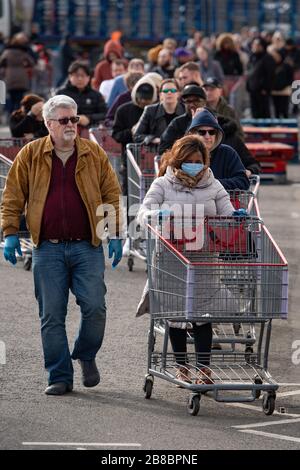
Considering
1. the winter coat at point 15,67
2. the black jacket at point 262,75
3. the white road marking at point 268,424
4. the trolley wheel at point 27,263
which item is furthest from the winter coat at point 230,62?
the white road marking at point 268,424

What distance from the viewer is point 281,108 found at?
30781 millimetres

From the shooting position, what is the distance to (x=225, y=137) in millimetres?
12586

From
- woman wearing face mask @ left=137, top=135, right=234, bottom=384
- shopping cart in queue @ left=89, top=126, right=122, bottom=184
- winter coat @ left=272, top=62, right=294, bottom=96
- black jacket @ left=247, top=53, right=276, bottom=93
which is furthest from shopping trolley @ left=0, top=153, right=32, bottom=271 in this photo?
winter coat @ left=272, top=62, right=294, bottom=96

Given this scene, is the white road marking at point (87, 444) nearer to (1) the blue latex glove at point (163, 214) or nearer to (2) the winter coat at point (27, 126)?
(1) the blue latex glove at point (163, 214)

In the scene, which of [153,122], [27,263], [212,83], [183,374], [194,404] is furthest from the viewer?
[212,83]

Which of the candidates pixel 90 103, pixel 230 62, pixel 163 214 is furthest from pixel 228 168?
pixel 230 62

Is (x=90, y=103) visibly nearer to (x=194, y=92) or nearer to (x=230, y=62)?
(x=194, y=92)

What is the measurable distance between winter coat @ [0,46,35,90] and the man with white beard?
820 inches

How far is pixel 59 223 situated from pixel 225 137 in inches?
138

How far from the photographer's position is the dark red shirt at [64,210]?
9352 mm

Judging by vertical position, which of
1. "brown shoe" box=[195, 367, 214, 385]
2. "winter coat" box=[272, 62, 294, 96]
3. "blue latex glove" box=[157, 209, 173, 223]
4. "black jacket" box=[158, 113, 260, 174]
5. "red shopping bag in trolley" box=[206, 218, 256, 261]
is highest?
"black jacket" box=[158, 113, 260, 174]

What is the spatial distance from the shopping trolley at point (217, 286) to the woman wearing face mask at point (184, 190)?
146 mm

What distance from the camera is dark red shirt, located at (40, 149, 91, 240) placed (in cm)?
935

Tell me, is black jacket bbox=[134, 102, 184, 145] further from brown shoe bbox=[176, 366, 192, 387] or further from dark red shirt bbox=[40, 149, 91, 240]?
brown shoe bbox=[176, 366, 192, 387]
